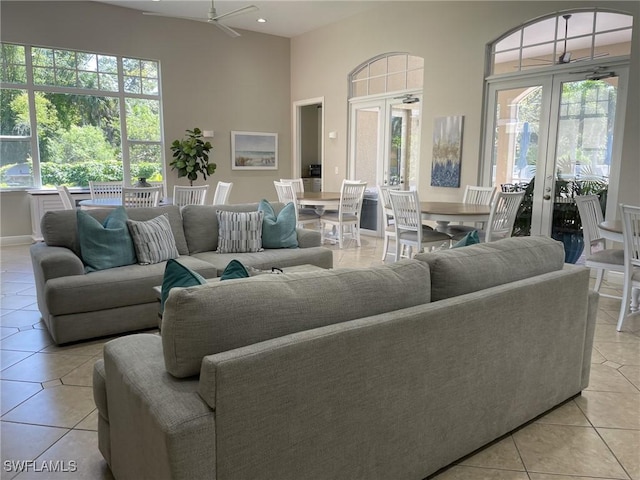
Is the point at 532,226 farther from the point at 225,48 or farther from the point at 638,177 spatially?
the point at 225,48

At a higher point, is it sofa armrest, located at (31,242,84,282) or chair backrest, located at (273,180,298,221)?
chair backrest, located at (273,180,298,221)

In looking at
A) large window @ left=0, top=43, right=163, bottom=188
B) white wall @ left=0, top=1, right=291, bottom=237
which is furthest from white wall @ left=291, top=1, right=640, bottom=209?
large window @ left=0, top=43, right=163, bottom=188

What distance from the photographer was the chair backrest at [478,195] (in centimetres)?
589

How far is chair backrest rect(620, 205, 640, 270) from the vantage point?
136 inches

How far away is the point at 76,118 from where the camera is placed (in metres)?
7.38

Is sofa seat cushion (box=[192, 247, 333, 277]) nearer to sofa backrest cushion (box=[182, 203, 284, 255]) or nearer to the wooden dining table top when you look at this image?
sofa backrest cushion (box=[182, 203, 284, 255])

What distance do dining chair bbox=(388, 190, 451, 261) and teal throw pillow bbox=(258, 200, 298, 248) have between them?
1.29 meters

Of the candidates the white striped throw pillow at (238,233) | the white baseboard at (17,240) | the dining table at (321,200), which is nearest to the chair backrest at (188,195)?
the dining table at (321,200)

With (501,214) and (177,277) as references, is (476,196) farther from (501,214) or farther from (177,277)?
(177,277)

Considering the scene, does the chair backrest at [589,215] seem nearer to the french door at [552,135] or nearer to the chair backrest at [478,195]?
the french door at [552,135]

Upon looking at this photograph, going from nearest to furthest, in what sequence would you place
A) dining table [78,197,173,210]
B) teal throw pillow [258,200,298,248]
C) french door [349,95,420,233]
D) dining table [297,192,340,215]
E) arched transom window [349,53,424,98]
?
teal throw pillow [258,200,298,248], dining table [78,197,173,210], dining table [297,192,340,215], arched transom window [349,53,424,98], french door [349,95,420,233]

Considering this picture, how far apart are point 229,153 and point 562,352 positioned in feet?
24.6

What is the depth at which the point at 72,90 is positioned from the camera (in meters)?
7.28

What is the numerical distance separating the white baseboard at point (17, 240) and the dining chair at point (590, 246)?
7316 millimetres
